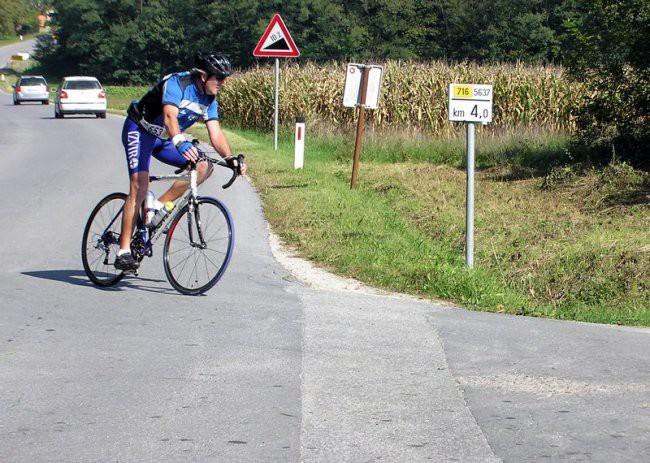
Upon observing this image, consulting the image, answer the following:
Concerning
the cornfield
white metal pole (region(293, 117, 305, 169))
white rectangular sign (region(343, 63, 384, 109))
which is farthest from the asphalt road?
the cornfield

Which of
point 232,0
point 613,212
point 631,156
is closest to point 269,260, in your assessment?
point 613,212

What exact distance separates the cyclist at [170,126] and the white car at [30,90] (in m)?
50.5

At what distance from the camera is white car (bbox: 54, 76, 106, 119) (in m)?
39.8

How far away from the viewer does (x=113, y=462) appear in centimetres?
450

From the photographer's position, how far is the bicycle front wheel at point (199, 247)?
8195 millimetres

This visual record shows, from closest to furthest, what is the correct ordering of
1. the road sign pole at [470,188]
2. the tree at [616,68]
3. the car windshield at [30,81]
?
1. the road sign pole at [470,188]
2. the tree at [616,68]
3. the car windshield at [30,81]

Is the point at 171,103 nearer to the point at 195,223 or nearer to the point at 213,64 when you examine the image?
the point at 213,64

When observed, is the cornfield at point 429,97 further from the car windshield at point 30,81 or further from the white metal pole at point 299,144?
the car windshield at point 30,81

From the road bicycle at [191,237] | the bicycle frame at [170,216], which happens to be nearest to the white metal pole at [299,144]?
the road bicycle at [191,237]

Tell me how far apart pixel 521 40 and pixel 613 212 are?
174ft

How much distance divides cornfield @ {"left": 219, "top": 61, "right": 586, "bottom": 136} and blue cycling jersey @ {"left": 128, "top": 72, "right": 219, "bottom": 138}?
671 inches

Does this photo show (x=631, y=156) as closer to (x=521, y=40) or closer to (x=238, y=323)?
(x=238, y=323)

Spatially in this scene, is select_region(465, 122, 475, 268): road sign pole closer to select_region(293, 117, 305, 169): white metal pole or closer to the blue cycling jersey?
the blue cycling jersey

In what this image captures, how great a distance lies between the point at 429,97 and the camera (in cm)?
2880
